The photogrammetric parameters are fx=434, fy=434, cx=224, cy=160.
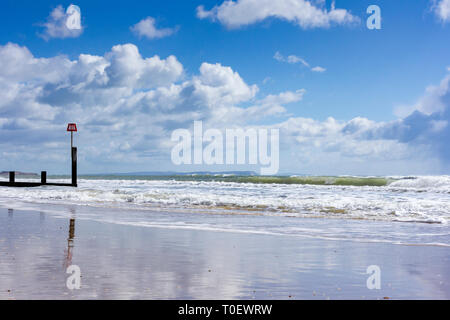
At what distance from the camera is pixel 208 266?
7.17 m

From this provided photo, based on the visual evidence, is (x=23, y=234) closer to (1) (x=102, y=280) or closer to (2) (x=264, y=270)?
(1) (x=102, y=280)

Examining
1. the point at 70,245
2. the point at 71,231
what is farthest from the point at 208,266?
the point at 71,231

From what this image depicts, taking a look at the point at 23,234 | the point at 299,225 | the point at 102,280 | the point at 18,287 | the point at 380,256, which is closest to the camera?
the point at 18,287

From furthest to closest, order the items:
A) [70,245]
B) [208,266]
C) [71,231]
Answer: [71,231], [70,245], [208,266]

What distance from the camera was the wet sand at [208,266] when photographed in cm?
557

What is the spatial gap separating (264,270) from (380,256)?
9.30 feet

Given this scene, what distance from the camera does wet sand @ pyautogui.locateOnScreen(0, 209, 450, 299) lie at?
557 cm

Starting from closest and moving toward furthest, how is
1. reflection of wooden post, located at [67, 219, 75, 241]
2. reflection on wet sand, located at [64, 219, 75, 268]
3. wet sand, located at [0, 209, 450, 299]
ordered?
wet sand, located at [0, 209, 450, 299] < reflection on wet sand, located at [64, 219, 75, 268] < reflection of wooden post, located at [67, 219, 75, 241]

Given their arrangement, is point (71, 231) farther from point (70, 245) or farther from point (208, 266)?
point (208, 266)

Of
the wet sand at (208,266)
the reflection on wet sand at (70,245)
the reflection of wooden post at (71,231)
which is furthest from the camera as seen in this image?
the reflection of wooden post at (71,231)

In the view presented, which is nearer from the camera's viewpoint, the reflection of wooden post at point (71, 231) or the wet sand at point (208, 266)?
the wet sand at point (208, 266)

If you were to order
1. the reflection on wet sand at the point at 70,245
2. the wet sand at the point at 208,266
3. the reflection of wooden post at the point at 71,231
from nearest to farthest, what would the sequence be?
1. the wet sand at the point at 208,266
2. the reflection on wet sand at the point at 70,245
3. the reflection of wooden post at the point at 71,231
